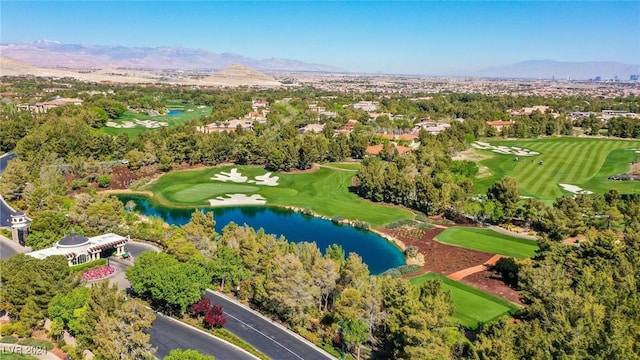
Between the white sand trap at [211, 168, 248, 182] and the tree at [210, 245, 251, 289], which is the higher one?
the tree at [210, 245, 251, 289]

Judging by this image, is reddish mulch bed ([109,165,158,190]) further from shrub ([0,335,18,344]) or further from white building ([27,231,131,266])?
shrub ([0,335,18,344])

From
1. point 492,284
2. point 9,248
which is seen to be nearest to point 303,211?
point 492,284

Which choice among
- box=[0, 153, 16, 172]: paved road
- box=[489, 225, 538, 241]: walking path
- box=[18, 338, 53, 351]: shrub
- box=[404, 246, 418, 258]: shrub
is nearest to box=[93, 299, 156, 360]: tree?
box=[18, 338, 53, 351]: shrub

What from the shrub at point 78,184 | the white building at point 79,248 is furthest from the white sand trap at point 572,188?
the shrub at point 78,184


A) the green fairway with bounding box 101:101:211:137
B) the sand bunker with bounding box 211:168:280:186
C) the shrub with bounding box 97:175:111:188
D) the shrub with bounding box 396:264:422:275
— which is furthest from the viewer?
the green fairway with bounding box 101:101:211:137

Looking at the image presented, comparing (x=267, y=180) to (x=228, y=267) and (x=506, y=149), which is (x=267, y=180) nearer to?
(x=228, y=267)
